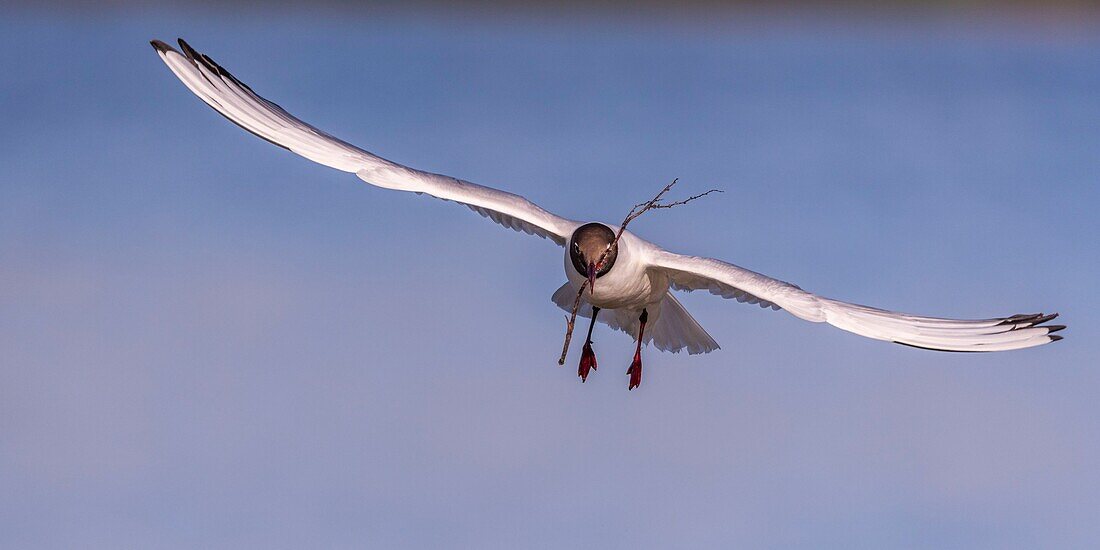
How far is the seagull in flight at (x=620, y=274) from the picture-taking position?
6.48 meters

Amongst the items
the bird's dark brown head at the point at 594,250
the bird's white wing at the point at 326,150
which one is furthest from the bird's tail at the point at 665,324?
the bird's dark brown head at the point at 594,250

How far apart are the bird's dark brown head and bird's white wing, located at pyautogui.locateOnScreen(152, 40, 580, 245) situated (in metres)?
0.39

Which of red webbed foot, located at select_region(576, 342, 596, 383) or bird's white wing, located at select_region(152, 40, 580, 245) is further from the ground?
bird's white wing, located at select_region(152, 40, 580, 245)

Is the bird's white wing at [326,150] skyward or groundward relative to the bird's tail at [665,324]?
skyward

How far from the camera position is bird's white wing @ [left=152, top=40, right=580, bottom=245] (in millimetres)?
7477

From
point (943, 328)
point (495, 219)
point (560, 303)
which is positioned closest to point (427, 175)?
point (495, 219)

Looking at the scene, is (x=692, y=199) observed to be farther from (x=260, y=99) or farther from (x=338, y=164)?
(x=260, y=99)

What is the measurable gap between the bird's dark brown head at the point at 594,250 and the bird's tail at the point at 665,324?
0.93 metres

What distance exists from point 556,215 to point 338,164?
1376 millimetres

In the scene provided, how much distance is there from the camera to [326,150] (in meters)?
7.71

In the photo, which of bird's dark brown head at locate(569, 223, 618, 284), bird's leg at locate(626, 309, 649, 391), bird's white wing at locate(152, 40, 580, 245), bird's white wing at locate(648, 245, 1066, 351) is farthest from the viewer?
bird's leg at locate(626, 309, 649, 391)

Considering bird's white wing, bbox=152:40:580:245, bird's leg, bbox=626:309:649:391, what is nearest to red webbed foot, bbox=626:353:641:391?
bird's leg, bbox=626:309:649:391

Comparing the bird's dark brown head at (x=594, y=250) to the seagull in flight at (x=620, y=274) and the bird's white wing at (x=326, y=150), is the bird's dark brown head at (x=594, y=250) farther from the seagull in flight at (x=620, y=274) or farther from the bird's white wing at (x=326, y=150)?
the bird's white wing at (x=326, y=150)

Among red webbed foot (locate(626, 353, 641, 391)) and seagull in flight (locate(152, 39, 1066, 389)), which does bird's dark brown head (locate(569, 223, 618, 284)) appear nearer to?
seagull in flight (locate(152, 39, 1066, 389))
